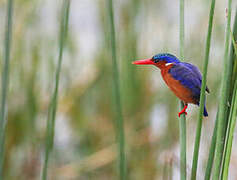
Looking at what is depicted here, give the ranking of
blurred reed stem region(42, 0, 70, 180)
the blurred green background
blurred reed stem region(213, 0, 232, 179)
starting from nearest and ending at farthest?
blurred reed stem region(213, 0, 232, 179)
blurred reed stem region(42, 0, 70, 180)
the blurred green background

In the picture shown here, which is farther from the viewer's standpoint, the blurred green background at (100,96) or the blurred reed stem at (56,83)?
the blurred green background at (100,96)

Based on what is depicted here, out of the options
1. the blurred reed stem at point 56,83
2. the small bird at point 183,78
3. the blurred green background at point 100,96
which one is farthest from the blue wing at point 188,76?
the blurred green background at point 100,96

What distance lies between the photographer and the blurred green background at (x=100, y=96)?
1720mm

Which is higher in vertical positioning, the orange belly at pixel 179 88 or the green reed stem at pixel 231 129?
the orange belly at pixel 179 88

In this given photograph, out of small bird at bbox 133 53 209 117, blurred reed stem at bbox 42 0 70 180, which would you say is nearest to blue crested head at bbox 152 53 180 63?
small bird at bbox 133 53 209 117

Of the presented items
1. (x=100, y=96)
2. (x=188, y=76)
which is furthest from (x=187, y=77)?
(x=100, y=96)

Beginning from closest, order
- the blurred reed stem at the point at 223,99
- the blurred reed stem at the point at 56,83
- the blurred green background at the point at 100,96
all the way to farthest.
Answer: the blurred reed stem at the point at 223,99, the blurred reed stem at the point at 56,83, the blurred green background at the point at 100,96

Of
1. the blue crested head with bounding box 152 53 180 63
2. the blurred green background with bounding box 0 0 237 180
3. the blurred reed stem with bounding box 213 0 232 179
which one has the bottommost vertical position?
the blurred green background with bounding box 0 0 237 180

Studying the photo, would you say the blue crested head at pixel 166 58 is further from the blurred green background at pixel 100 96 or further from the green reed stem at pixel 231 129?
the blurred green background at pixel 100 96

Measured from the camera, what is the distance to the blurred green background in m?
1.72

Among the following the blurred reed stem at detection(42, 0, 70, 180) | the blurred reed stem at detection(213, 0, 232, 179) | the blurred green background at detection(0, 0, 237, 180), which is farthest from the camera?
the blurred green background at detection(0, 0, 237, 180)

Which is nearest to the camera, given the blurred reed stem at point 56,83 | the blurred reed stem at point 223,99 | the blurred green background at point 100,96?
the blurred reed stem at point 223,99

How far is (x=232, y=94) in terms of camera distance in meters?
0.57

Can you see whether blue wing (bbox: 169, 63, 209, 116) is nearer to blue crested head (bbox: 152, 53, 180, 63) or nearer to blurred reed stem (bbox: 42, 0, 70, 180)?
blue crested head (bbox: 152, 53, 180, 63)
